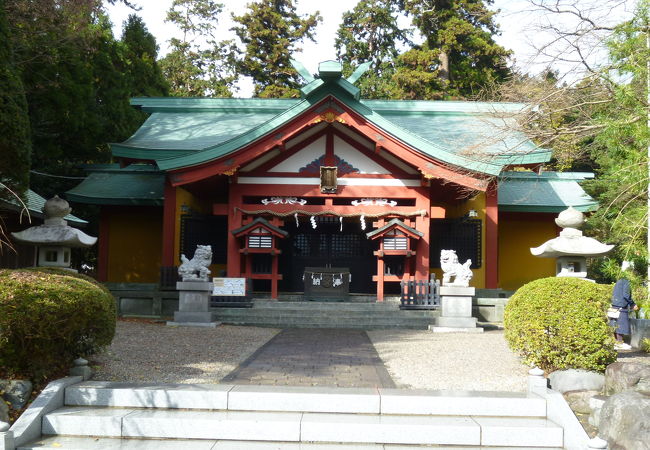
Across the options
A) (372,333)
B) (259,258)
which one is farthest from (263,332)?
(259,258)

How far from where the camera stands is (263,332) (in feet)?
42.8

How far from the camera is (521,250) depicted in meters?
19.5

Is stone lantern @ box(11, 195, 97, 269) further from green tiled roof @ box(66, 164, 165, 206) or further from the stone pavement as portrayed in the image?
green tiled roof @ box(66, 164, 165, 206)

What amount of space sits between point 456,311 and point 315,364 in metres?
5.69

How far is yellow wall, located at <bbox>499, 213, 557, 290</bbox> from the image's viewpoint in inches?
765

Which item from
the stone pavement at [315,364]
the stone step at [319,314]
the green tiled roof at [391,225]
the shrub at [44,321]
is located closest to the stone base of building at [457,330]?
the stone step at [319,314]

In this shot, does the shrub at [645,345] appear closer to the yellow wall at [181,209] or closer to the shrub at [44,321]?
the shrub at [44,321]

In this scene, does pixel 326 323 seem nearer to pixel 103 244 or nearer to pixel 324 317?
pixel 324 317

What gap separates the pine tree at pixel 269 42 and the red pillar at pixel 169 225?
2227 cm

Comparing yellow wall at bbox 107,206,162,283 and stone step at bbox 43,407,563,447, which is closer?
stone step at bbox 43,407,563,447

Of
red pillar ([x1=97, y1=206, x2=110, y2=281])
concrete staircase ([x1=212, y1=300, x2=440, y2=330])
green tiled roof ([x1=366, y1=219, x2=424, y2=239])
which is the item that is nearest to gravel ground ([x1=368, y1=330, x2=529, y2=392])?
concrete staircase ([x1=212, y1=300, x2=440, y2=330])

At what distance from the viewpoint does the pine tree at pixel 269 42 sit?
1507 inches

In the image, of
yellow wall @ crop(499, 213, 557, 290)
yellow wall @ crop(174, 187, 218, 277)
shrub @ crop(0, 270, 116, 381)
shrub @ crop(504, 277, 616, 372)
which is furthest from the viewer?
yellow wall @ crop(499, 213, 557, 290)

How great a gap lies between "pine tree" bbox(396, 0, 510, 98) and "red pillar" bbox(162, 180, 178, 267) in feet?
62.7
